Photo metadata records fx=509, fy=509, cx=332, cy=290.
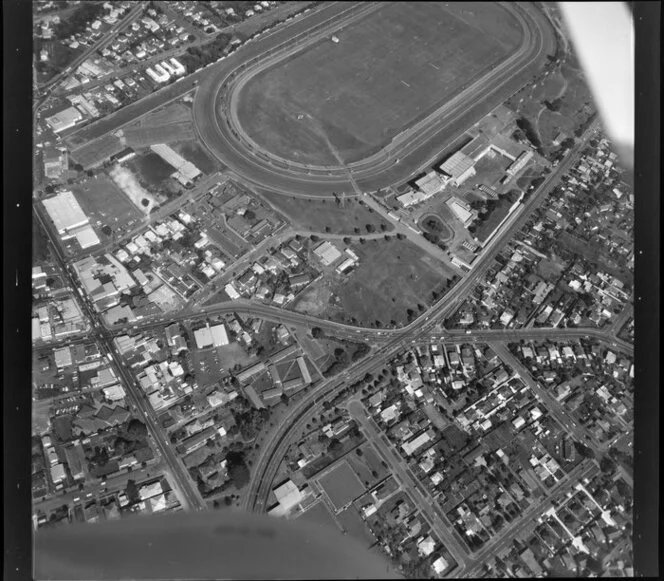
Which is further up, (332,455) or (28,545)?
(28,545)

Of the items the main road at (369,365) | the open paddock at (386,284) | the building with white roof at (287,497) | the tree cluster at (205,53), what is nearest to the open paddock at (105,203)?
the tree cluster at (205,53)

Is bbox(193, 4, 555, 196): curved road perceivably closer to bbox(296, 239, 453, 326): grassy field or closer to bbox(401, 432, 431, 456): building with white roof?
bbox(296, 239, 453, 326): grassy field

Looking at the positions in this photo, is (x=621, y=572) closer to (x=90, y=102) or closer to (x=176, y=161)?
(x=176, y=161)

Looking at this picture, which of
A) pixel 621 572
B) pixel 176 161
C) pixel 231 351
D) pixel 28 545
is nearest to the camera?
pixel 28 545

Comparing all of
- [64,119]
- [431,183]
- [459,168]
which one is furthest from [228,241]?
[459,168]

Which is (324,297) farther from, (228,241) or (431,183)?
(431,183)

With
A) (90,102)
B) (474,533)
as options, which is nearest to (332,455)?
(474,533)
